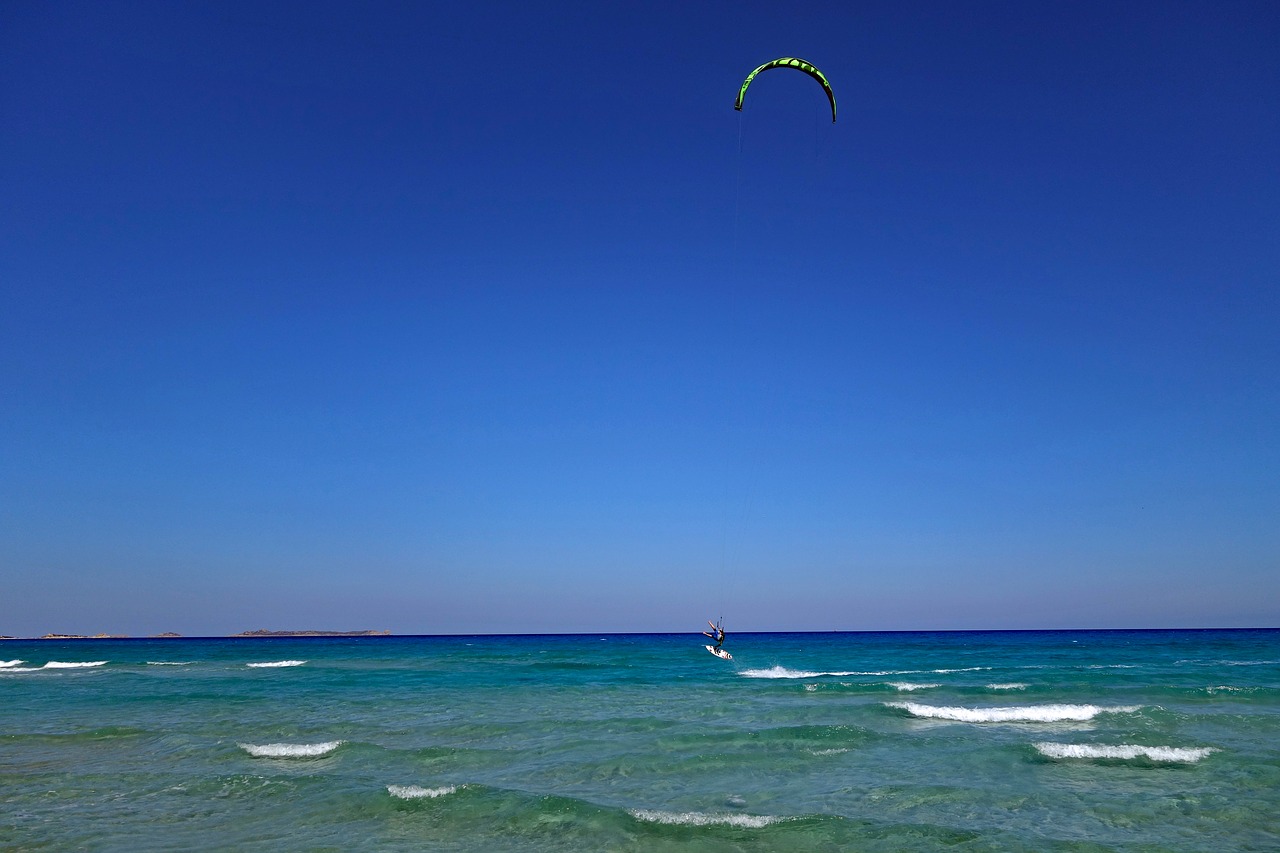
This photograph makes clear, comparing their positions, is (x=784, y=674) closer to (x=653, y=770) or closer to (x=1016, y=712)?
(x=1016, y=712)

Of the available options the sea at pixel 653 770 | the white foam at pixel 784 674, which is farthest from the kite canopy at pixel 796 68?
the white foam at pixel 784 674

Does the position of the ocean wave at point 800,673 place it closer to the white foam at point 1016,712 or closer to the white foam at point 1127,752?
the white foam at point 1016,712

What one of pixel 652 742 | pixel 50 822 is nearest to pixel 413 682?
pixel 652 742

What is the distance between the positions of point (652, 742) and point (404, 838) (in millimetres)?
6826

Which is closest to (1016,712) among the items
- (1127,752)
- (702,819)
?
(1127,752)

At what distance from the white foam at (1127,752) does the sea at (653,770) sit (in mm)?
57

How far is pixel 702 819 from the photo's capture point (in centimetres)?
1027

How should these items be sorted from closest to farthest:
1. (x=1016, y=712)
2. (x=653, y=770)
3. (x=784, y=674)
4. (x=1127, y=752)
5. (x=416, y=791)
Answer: (x=416, y=791), (x=653, y=770), (x=1127, y=752), (x=1016, y=712), (x=784, y=674)

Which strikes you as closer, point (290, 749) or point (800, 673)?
point (290, 749)

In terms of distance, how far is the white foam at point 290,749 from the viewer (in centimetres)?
1466

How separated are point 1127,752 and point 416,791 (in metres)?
13.0

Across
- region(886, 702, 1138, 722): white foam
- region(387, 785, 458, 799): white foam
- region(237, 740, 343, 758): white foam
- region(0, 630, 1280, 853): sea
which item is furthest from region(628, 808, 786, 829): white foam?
region(886, 702, 1138, 722): white foam

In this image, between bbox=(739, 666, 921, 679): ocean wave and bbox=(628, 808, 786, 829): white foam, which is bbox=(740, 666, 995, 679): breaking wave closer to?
bbox=(739, 666, 921, 679): ocean wave

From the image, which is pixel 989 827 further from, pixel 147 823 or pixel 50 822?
pixel 50 822
